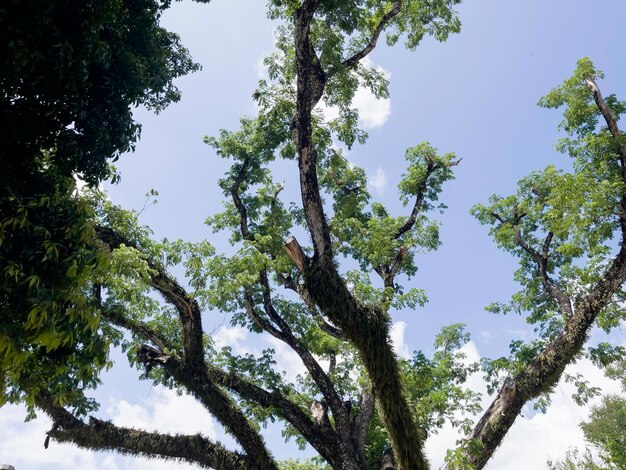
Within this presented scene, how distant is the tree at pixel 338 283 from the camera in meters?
7.50

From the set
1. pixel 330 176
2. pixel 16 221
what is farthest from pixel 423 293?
pixel 16 221

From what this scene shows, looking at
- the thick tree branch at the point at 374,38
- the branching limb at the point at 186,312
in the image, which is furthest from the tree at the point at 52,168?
the thick tree branch at the point at 374,38

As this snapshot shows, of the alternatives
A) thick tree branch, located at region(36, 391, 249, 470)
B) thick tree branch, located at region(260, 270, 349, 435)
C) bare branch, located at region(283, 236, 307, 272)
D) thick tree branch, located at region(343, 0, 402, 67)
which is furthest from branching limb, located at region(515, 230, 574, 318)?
thick tree branch, located at region(36, 391, 249, 470)

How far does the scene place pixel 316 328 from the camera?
12.1 metres

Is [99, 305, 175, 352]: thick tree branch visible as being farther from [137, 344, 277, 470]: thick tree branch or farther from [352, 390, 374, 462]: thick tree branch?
[352, 390, 374, 462]: thick tree branch

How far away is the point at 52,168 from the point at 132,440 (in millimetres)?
7543

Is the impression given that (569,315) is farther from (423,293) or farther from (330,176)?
(330,176)

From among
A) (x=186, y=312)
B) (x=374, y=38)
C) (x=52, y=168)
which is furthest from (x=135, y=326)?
(x=374, y=38)

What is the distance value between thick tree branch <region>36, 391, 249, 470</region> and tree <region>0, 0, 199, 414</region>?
5.80 meters

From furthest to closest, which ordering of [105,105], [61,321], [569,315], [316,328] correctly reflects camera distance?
[316,328] → [569,315] → [105,105] → [61,321]

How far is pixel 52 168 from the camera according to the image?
15.6 feet

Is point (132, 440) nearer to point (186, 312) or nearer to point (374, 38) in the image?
point (186, 312)

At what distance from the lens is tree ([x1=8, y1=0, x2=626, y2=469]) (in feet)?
24.6

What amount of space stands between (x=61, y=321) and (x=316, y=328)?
8.47 metres
